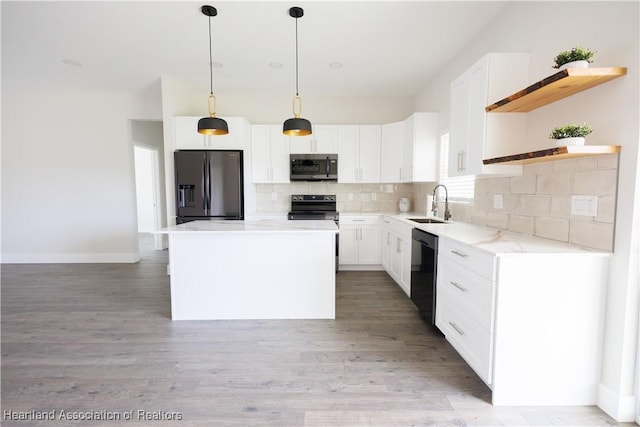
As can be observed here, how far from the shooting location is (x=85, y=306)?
10.0 feet

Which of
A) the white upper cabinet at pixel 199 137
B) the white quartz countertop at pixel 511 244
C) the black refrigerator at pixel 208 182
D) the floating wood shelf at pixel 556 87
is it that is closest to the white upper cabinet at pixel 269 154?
the white upper cabinet at pixel 199 137

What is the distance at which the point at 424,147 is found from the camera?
3818 mm

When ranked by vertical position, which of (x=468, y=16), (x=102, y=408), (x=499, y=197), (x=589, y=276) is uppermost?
(x=468, y=16)

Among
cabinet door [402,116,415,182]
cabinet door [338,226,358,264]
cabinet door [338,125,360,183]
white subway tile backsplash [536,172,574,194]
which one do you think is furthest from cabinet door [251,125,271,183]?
white subway tile backsplash [536,172,574,194]

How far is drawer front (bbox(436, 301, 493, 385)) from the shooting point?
5.42 feet

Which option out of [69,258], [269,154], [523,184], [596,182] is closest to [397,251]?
[523,184]

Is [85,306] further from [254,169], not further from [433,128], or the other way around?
[433,128]

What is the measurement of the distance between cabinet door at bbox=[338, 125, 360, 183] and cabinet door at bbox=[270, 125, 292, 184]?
2.76 ft

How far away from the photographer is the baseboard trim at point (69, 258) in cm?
480

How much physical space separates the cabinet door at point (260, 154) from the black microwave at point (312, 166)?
1.30 ft

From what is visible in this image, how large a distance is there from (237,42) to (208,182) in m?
1.87

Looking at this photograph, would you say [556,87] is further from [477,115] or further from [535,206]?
[535,206]

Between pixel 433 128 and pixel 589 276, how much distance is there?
269 centimetres

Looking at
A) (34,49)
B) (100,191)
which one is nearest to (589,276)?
(34,49)
